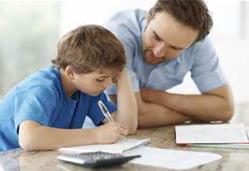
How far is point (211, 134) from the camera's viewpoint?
62.9 inches

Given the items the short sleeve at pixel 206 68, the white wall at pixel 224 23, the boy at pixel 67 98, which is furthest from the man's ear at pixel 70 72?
the white wall at pixel 224 23

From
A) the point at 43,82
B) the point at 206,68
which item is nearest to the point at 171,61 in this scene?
the point at 206,68

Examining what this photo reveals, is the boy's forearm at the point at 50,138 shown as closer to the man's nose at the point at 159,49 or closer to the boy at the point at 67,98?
the boy at the point at 67,98

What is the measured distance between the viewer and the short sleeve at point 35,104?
1.40 m

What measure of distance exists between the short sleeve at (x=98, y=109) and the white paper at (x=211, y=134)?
0.22 meters

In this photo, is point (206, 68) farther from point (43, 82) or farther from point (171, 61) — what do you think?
point (43, 82)

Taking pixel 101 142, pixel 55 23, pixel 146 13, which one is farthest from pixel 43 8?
pixel 101 142

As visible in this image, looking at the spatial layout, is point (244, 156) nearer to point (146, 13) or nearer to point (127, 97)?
point (127, 97)

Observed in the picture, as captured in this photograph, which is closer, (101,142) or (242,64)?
(101,142)

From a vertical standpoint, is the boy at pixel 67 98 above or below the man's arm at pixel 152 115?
above

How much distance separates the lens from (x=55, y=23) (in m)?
3.37

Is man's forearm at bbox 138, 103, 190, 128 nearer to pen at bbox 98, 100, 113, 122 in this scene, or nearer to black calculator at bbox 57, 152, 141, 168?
pen at bbox 98, 100, 113, 122

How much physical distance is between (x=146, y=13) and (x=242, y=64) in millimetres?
1580

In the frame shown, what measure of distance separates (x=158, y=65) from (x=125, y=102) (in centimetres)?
23
